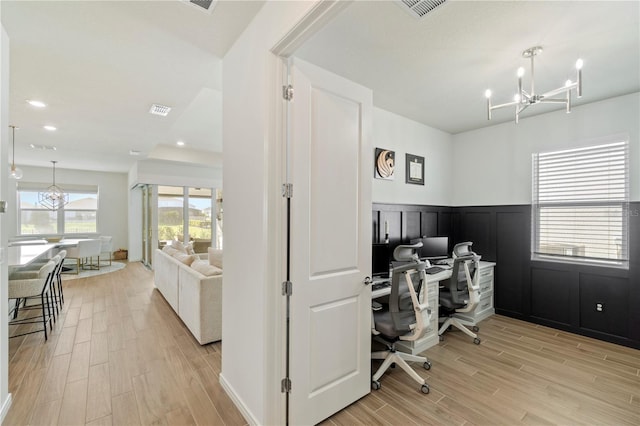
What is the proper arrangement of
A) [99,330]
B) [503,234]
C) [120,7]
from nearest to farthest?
1. [120,7]
2. [99,330]
3. [503,234]

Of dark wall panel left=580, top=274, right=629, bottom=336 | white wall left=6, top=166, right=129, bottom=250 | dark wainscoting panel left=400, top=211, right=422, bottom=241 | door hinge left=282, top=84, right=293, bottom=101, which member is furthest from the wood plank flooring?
white wall left=6, top=166, right=129, bottom=250

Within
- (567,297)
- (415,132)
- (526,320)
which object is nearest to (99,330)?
(415,132)

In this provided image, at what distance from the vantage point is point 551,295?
3.78 meters

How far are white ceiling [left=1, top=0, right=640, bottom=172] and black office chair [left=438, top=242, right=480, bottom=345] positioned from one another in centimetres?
196

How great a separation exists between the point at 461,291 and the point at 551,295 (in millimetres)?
1484

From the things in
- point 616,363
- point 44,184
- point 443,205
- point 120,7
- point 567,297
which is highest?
point 120,7

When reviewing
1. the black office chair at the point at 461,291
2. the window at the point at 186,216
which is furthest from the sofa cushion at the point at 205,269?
the window at the point at 186,216

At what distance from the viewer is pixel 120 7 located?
5.99 ft

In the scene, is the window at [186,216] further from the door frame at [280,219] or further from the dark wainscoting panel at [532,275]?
the door frame at [280,219]

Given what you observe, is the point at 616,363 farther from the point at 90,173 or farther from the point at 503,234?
the point at 90,173

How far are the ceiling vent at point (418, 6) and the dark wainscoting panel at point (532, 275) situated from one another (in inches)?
84.6

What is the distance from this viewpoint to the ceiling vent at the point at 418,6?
6.13 feet

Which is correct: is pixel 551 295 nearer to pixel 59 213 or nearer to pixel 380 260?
pixel 380 260

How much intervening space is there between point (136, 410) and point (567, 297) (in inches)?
190
